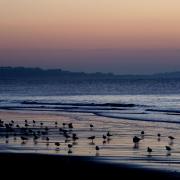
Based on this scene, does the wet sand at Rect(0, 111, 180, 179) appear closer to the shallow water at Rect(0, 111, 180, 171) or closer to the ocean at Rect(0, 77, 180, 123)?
the shallow water at Rect(0, 111, 180, 171)

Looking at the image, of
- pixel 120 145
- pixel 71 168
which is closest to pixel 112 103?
pixel 120 145

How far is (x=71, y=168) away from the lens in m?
19.3

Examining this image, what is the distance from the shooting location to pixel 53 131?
34.7 meters

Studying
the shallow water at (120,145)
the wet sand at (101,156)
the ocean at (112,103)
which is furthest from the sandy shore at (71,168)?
the ocean at (112,103)

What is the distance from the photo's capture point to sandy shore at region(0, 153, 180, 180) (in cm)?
1785

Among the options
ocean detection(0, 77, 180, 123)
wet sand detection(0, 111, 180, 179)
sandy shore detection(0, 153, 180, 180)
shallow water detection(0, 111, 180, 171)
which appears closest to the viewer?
sandy shore detection(0, 153, 180, 180)

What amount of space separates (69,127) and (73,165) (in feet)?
51.3

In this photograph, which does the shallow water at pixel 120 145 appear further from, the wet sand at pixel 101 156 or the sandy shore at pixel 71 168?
the sandy shore at pixel 71 168

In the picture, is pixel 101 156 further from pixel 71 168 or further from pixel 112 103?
pixel 112 103

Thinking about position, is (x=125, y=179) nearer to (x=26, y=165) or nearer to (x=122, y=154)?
(x=26, y=165)

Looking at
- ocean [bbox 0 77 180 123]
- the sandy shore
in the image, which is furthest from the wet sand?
ocean [bbox 0 77 180 123]

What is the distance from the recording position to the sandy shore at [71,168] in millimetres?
17848

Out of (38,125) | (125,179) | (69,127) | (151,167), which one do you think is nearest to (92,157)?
(151,167)

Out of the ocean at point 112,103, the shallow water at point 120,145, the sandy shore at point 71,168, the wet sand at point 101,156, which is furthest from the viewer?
the ocean at point 112,103
